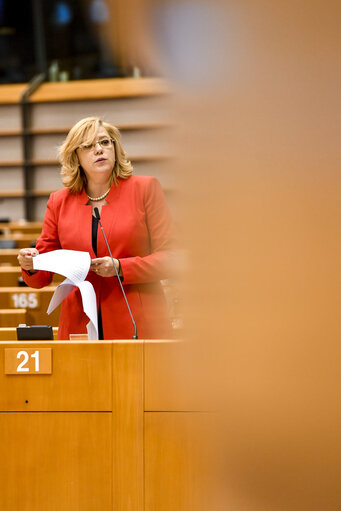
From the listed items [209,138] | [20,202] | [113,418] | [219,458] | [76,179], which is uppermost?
[20,202]

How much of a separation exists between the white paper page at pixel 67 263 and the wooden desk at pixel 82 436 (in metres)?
0.25

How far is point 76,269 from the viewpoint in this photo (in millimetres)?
1796

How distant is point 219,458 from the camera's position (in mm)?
266

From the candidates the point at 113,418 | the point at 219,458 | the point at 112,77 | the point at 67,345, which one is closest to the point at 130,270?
the point at 67,345

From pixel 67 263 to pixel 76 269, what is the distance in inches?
1.2

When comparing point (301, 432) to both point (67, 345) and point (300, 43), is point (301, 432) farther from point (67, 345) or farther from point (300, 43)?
point (67, 345)

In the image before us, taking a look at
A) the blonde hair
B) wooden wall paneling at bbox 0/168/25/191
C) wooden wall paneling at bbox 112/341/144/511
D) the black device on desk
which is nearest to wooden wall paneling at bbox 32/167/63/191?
wooden wall paneling at bbox 0/168/25/191

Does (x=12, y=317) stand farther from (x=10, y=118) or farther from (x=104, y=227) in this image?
(x=10, y=118)

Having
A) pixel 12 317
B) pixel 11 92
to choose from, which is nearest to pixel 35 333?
pixel 12 317

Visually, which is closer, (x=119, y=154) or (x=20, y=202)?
(x=119, y=154)

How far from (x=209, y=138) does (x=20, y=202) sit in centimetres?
826

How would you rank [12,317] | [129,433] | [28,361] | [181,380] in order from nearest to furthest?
[181,380] → [129,433] → [28,361] → [12,317]

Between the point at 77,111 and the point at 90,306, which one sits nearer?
the point at 90,306

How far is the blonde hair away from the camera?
203 centimetres
